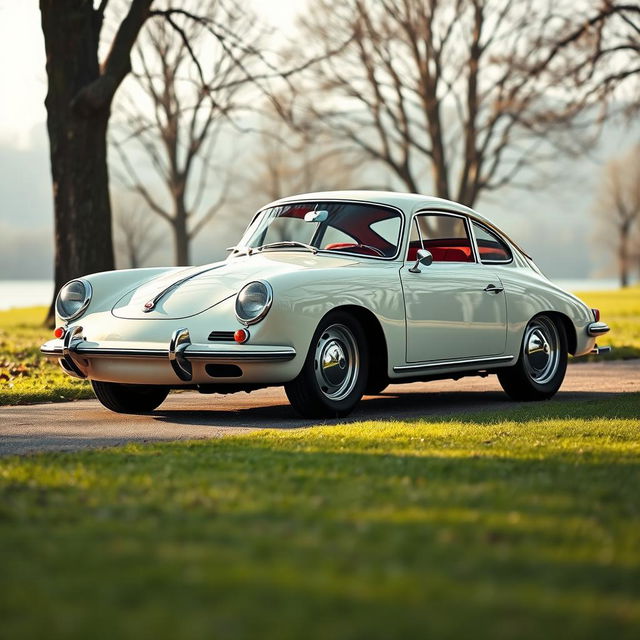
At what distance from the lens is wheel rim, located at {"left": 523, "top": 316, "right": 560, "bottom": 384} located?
9930 mm

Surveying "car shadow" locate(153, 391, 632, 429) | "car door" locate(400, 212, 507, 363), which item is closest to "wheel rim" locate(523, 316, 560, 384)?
"car shadow" locate(153, 391, 632, 429)

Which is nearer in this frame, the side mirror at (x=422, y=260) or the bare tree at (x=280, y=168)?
the side mirror at (x=422, y=260)

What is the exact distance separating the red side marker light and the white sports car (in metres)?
0.02

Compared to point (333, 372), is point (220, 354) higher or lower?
higher

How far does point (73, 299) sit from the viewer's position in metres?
8.78

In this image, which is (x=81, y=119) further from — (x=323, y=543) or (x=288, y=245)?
(x=323, y=543)

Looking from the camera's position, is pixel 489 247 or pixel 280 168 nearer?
pixel 489 247

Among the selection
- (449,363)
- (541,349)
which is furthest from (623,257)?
(449,363)

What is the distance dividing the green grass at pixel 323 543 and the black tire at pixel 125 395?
8.87 ft

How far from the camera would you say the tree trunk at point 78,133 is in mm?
16781

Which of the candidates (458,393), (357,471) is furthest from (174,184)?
(357,471)

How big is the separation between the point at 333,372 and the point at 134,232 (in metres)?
65.0

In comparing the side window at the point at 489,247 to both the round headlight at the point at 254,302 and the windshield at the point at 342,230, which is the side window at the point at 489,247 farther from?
the round headlight at the point at 254,302

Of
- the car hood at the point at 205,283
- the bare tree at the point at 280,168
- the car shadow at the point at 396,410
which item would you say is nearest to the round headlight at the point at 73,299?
the car hood at the point at 205,283
